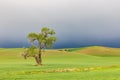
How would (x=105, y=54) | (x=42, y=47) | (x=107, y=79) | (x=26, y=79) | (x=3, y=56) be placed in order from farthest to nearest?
(x=105, y=54) < (x=3, y=56) < (x=42, y=47) < (x=26, y=79) < (x=107, y=79)

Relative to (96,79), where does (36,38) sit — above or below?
above

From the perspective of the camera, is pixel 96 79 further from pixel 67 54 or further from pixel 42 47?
pixel 67 54

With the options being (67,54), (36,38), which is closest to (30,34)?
(36,38)

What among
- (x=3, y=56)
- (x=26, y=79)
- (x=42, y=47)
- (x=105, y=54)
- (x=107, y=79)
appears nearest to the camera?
(x=107, y=79)

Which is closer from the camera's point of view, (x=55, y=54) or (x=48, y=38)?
(x=48, y=38)

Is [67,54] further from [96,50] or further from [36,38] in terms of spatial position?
[36,38]

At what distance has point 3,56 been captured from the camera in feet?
464

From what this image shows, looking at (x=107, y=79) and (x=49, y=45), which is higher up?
(x=49, y=45)

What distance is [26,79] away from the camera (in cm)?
4138

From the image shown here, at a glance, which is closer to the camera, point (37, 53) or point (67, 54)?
point (37, 53)

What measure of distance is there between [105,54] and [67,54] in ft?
99.5

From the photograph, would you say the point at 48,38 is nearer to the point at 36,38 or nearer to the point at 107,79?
the point at 36,38

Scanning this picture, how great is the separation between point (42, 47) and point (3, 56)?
53814mm

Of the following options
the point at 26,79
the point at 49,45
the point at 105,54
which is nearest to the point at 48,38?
the point at 49,45
